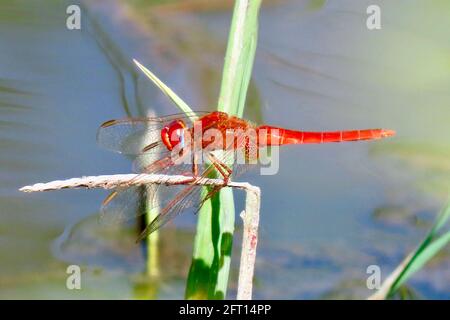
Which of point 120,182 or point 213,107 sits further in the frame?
point 213,107

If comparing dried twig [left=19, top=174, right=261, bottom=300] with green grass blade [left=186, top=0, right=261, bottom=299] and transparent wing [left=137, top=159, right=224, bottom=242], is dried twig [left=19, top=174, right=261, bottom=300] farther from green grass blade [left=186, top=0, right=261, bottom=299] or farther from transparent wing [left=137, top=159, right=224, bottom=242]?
green grass blade [left=186, top=0, right=261, bottom=299]

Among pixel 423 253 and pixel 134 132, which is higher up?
pixel 134 132

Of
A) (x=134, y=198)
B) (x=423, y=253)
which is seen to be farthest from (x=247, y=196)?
(x=423, y=253)

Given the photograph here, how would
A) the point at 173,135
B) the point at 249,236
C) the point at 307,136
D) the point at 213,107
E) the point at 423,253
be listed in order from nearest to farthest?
the point at 249,236
the point at 173,135
the point at 307,136
the point at 423,253
the point at 213,107

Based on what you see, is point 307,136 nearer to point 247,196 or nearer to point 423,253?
point 247,196

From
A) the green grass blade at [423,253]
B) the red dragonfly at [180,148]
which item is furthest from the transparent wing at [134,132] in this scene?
the green grass blade at [423,253]
